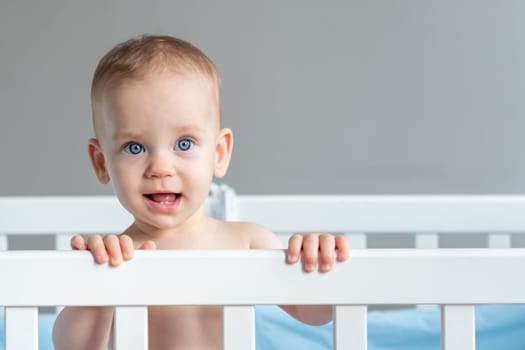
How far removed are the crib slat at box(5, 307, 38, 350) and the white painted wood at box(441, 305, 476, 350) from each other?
0.32 m

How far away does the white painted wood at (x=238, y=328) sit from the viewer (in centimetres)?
70

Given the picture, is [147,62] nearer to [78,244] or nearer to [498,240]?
[78,244]

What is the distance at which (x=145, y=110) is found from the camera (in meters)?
0.86

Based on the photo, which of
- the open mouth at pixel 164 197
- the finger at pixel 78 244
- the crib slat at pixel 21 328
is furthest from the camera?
the open mouth at pixel 164 197

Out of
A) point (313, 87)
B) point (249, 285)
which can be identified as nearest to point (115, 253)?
point (249, 285)

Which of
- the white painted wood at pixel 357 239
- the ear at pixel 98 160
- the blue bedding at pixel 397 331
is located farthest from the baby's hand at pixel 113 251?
the white painted wood at pixel 357 239

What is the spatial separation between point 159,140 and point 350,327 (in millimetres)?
272

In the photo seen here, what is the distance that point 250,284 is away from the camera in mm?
717

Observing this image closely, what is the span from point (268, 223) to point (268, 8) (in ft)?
3.28

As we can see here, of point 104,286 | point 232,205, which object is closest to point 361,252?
point 104,286

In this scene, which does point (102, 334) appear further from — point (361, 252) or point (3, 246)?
point (3, 246)

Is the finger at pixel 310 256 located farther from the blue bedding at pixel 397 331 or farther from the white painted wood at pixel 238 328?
the blue bedding at pixel 397 331

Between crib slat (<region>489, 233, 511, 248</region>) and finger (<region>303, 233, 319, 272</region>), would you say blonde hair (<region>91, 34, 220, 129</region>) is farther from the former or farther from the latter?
crib slat (<region>489, 233, 511, 248</region>)

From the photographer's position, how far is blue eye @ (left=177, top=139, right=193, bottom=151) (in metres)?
0.88
